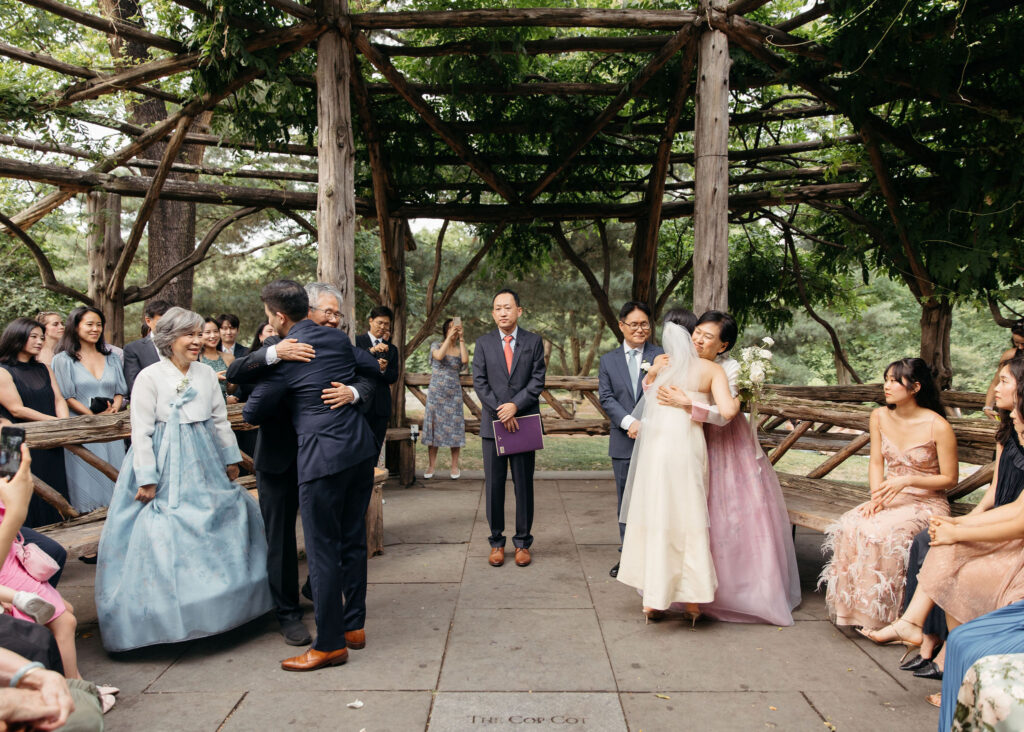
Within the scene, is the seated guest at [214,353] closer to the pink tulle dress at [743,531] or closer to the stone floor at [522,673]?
the stone floor at [522,673]

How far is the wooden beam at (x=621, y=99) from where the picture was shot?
18.0ft

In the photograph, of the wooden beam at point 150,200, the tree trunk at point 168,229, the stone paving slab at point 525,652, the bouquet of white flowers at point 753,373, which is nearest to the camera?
the stone paving slab at point 525,652

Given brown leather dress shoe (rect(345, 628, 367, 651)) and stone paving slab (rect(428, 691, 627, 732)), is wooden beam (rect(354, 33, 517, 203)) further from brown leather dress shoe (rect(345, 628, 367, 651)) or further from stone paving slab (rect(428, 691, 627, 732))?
stone paving slab (rect(428, 691, 627, 732))

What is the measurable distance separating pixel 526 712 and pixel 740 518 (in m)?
1.83

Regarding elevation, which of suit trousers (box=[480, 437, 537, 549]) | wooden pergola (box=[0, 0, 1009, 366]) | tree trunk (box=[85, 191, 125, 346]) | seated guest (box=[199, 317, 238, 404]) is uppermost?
wooden pergola (box=[0, 0, 1009, 366])

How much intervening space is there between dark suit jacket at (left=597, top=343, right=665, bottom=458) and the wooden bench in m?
1.76

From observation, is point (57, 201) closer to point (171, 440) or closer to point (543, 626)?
point (171, 440)

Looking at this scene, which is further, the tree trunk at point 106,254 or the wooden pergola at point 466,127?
the tree trunk at point 106,254

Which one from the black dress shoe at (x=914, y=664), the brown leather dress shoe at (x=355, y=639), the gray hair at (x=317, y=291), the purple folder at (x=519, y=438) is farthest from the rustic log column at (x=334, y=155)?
the black dress shoe at (x=914, y=664)

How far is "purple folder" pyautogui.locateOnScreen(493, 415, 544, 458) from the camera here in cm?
525

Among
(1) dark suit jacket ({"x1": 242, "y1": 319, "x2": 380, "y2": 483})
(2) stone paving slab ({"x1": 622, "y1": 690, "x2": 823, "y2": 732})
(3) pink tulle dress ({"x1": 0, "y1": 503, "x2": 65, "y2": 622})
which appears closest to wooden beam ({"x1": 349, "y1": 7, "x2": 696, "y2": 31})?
(1) dark suit jacket ({"x1": 242, "y1": 319, "x2": 380, "y2": 483})

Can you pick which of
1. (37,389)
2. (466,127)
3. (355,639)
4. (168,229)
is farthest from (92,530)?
(168,229)

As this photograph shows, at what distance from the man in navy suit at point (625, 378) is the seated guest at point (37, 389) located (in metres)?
3.99

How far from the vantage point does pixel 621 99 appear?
641 centimetres
